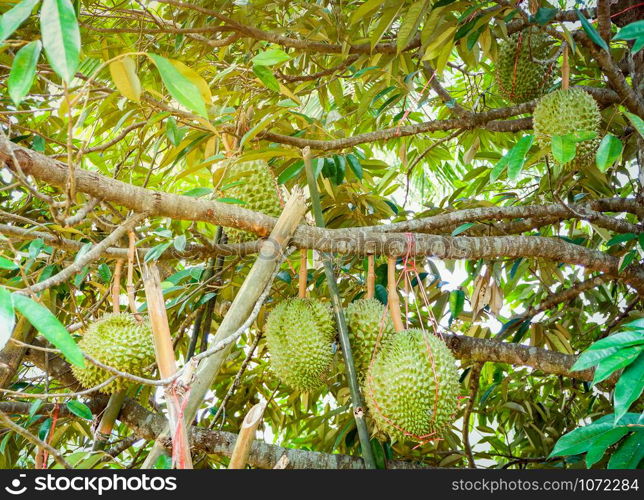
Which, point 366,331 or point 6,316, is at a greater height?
point 6,316

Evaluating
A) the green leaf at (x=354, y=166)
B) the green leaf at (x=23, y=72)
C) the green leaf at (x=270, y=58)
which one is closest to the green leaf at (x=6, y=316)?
the green leaf at (x=23, y=72)

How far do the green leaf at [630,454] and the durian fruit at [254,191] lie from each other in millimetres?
934

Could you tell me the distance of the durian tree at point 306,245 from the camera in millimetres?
1007

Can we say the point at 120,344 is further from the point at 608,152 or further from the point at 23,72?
the point at 608,152

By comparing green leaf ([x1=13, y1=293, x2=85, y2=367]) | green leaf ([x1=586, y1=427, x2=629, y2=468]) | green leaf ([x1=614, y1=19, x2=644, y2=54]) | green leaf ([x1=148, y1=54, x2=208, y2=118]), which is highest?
green leaf ([x1=614, y1=19, x2=644, y2=54])

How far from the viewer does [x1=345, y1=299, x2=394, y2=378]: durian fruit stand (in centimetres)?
149

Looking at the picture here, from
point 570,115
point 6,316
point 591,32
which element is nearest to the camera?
point 6,316

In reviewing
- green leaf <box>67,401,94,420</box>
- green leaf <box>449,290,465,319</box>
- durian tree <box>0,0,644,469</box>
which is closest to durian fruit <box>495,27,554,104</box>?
durian tree <box>0,0,644,469</box>

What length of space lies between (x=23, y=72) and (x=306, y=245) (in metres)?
0.70

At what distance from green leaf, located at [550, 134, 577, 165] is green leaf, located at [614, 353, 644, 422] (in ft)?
1.37

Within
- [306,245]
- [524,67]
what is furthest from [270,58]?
[524,67]

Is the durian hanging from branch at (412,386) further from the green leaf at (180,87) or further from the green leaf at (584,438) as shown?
the green leaf at (180,87)

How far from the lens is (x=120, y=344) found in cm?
131

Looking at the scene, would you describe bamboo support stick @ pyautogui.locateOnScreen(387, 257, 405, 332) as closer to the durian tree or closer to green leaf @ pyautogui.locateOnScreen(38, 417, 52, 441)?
the durian tree
